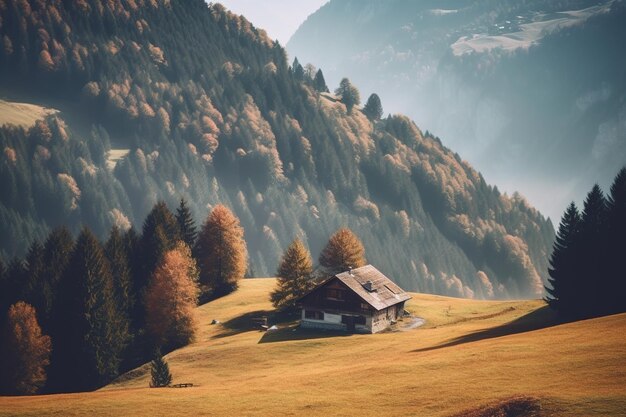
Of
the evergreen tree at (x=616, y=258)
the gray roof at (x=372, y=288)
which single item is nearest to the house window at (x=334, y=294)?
the gray roof at (x=372, y=288)

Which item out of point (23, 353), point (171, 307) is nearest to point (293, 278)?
point (171, 307)

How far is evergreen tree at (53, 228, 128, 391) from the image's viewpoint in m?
74.3

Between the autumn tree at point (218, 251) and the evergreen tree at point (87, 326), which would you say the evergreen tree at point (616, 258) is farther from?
the autumn tree at point (218, 251)

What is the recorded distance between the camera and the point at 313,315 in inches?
3442

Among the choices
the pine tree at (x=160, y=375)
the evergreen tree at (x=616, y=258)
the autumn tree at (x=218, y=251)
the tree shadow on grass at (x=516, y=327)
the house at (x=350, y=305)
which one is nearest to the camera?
the pine tree at (x=160, y=375)

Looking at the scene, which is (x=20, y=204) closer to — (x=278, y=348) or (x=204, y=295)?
(x=204, y=295)

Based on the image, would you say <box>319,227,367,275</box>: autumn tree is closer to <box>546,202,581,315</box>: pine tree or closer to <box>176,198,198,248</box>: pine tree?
<box>176,198,198,248</box>: pine tree

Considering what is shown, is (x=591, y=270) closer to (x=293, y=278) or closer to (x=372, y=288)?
(x=372, y=288)

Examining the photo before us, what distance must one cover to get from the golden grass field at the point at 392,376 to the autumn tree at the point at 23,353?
26.3 feet

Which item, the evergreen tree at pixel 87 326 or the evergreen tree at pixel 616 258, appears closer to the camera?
the evergreen tree at pixel 616 258

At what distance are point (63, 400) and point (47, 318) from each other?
83.2ft

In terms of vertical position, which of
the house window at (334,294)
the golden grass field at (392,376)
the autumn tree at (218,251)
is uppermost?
the autumn tree at (218,251)

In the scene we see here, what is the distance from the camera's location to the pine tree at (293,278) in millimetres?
92875

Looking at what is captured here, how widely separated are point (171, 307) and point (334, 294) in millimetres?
21032
